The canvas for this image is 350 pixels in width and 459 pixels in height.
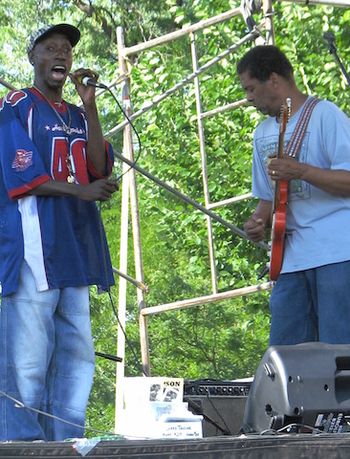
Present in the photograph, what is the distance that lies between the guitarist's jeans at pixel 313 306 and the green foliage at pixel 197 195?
633cm

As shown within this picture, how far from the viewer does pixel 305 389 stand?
10.8 ft

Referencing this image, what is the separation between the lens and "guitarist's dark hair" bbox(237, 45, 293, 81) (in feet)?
14.4

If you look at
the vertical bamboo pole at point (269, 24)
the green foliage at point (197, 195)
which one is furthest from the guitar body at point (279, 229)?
the green foliage at point (197, 195)

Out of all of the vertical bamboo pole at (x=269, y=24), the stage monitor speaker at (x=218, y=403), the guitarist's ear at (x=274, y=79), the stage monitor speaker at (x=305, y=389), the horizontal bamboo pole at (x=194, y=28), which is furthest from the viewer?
the horizontal bamboo pole at (x=194, y=28)

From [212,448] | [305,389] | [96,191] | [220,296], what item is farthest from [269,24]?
[212,448]

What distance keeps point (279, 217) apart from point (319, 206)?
146mm

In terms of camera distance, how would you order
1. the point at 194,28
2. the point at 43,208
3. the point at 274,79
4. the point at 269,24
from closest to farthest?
the point at 43,208
the point at 274,79
the point at 269,24
the point at 194,28

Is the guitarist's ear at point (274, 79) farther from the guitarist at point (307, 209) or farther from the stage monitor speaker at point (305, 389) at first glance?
the stage monitor speaker at point (305, 389)

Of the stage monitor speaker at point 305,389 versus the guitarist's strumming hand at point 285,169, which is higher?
the guitarist's strumming hand at point 285,169

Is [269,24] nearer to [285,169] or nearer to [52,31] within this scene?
[52,31]

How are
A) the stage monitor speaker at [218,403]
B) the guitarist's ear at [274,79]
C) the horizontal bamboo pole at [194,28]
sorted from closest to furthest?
the guitarist's ear at [274,79], the stage monitor speaker at [218,403], the horizontal bamboo pole at [194,28]

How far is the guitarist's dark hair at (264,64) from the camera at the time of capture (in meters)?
4.39

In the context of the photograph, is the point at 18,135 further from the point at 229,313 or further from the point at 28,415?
the point at 229,313

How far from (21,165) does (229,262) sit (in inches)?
317
